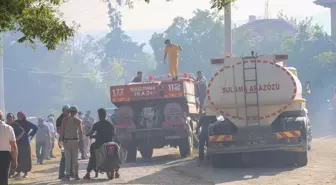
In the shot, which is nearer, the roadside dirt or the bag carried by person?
the roadside dirt

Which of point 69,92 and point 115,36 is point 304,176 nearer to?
point 69,92

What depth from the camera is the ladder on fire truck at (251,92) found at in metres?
20.1

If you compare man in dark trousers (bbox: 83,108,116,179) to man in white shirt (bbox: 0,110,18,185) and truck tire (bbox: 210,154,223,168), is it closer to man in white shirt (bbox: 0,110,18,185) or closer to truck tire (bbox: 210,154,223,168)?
truck tire (bbox: 210,154,223,168)

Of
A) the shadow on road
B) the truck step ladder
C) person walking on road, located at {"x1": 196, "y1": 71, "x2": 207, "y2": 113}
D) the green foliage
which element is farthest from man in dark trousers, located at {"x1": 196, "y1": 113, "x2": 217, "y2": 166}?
the green foliage

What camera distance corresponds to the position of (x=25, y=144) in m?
20.2

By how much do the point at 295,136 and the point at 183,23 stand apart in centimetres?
6320

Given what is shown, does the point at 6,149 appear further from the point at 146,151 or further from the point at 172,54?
the point at 172,54

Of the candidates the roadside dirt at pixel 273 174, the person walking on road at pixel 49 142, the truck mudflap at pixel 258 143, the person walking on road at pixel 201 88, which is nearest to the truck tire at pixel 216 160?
the roadside dirt at pixel 273 174

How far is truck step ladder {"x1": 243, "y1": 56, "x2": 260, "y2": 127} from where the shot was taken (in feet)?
65.8

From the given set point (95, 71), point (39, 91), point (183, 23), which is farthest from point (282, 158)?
point (95, 71)

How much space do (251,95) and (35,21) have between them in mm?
9373

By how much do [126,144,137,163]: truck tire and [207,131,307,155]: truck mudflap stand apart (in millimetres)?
4543

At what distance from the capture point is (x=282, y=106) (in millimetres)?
20062

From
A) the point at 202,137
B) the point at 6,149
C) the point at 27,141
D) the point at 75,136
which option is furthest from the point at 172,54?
the point at 6,149
